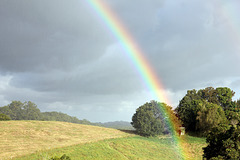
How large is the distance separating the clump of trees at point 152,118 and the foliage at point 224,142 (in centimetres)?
4270

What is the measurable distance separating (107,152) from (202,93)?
79.4 metres

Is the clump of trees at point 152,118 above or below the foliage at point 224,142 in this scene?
above

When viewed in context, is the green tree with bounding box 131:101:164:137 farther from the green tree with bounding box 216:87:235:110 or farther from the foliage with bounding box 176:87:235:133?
the green tree with bounding box 216:87:235:110

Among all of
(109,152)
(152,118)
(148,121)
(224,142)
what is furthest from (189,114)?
(224,142)

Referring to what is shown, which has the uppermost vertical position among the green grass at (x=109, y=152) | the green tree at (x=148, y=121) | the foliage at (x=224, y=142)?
the green tree at (x=148, y=121)

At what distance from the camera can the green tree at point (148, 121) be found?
6500 centimetres

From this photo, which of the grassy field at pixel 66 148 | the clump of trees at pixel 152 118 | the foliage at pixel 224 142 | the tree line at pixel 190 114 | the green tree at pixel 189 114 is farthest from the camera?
the green tree at pixel 189 114

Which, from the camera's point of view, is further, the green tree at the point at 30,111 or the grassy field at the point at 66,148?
the green tree at the point at 30,111

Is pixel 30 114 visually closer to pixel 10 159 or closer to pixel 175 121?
pixel 175 121

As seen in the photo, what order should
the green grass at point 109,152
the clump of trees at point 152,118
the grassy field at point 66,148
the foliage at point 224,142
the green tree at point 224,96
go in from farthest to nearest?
the green tree at point 224,96
the clump of trees at point 152,118
the grassy field at point 66,148
the green grass at point 109,152
the foliage at point 224,142

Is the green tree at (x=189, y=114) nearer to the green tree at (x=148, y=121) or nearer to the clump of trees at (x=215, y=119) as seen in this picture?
the clump of trees at (x=215, y=119)

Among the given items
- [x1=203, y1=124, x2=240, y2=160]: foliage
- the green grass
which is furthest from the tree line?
[x1=203, y1=124, x2=240, y2=160]: foliage

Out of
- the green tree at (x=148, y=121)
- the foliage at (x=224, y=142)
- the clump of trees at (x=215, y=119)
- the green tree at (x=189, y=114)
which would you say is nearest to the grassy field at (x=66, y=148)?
the green tree at (x=148, y=121)

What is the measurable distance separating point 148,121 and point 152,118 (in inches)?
74.3
